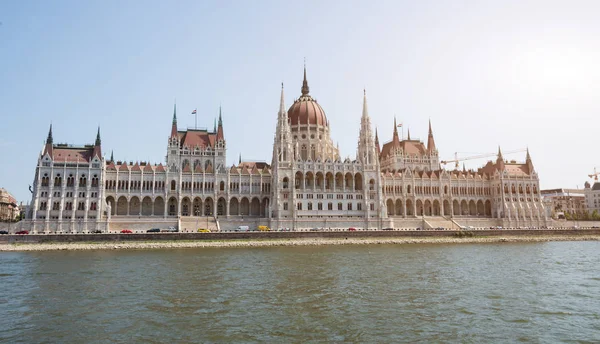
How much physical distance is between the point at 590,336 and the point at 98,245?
182 ft

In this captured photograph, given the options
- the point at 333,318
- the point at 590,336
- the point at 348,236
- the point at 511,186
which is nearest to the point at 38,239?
the point at 348,236

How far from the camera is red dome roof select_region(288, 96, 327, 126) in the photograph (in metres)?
99.7

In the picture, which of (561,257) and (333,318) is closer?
(333,318)

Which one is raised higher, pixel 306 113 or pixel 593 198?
pixel 306 113

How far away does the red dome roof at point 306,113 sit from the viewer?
99.7 m

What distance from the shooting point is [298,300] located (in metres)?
26.9

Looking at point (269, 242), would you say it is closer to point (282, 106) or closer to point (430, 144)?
point (282, 106)

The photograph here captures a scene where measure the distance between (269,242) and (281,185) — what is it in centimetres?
2100

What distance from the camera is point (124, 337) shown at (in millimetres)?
19609

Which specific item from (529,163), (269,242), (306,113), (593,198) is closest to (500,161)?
(529,163)

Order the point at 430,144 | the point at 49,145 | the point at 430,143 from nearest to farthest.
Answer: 1. the point at 49,145
2. the point at 430,144
3. the point at 430,143

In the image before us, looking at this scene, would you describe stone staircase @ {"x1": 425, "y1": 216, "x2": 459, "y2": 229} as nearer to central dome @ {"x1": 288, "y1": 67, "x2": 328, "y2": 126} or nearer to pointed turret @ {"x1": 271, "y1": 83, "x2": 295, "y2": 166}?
pointed turret @ {"x1": 271, "y1": 83, "x2": 295, "y2": 166}

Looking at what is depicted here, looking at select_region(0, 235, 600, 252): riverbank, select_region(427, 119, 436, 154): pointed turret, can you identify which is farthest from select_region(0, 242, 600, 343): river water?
select_region(427, 119, 436, 154): pointed turret

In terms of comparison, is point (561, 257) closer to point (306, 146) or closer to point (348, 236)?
point (348, 236)
